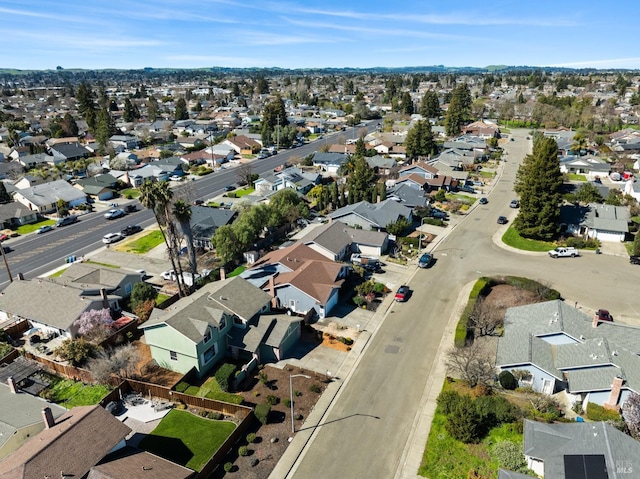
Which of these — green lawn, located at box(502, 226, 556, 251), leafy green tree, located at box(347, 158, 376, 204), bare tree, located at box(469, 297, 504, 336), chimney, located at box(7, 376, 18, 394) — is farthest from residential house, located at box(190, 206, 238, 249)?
green lawn, located at box(502, 226, 556, 251)

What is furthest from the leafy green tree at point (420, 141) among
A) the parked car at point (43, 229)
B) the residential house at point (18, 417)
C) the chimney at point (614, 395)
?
the residential house at point (18, 417)

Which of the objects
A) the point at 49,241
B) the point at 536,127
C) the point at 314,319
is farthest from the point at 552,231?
the point at 536,127

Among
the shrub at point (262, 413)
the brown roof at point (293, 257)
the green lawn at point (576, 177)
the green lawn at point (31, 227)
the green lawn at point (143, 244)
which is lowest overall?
the shrub at point (262, 413)

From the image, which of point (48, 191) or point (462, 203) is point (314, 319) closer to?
point (462, 203)

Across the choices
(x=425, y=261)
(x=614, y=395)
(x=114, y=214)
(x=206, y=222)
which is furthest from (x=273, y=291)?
(x=114, y=214)

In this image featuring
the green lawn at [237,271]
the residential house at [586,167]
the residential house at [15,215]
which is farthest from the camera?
the residential house at [586,167]

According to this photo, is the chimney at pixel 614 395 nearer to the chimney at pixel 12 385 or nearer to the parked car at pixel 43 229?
the chimney at pixel 12 385
